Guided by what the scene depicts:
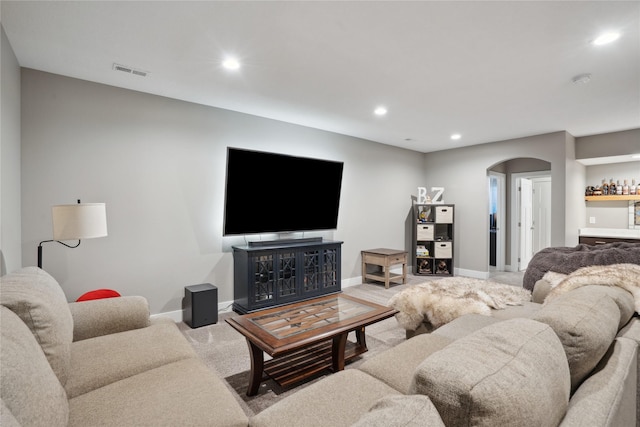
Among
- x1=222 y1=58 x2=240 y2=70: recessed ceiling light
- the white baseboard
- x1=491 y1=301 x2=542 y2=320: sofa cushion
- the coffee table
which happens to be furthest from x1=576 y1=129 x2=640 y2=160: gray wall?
x1=222 y1=58 x2=240 y2=70: recessed ceiling light

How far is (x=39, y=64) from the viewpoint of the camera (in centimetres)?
270

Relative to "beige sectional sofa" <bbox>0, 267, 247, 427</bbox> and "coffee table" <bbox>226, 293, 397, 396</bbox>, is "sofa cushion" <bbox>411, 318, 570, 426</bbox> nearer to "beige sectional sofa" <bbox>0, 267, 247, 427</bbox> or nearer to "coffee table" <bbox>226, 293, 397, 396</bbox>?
"beige sectional sofa" <bbox>0, 267, 247, 427</bbox>

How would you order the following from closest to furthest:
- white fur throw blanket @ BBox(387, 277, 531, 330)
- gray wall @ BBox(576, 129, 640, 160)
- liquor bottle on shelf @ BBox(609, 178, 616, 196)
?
white fur throw blanket @ BBox(387, 277, 531, 330)
gray wall @ BBox(576, 129, 640, 160)
liquor bottle on shelf @ BBox(609, 178, 616, 196)

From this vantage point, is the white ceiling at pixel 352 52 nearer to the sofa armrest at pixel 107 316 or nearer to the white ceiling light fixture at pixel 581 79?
the white ceiling light fixture at pixel 581 79

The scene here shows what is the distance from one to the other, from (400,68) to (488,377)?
8.66ft

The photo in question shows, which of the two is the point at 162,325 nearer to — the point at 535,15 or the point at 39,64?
the point at 39,64

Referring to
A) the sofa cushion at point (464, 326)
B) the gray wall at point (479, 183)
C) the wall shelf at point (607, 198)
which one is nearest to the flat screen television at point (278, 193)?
the sofa cushion at point (464, 326)

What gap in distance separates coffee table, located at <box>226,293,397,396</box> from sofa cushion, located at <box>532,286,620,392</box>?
1.33m

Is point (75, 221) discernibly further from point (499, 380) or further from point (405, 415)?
point (499, 380)

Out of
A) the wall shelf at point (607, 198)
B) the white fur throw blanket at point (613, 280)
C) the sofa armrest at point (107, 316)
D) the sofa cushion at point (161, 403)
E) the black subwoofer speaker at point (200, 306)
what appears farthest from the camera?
the wall shelf at point (607, 198)

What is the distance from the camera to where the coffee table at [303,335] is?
2.05 m

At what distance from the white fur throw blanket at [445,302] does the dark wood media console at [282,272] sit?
5.14 ft

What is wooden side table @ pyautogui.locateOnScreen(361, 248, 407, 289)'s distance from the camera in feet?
16.5

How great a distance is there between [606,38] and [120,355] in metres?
3.70
